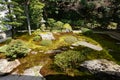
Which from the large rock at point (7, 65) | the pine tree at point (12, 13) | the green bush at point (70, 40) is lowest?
the large rock at point (7, 65)

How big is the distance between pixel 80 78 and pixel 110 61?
127 inches

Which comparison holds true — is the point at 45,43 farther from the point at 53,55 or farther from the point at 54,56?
the point at 54,56

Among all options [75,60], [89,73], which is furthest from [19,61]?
[89,73]

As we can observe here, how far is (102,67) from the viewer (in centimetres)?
1394

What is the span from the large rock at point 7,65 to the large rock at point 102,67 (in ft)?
15.6

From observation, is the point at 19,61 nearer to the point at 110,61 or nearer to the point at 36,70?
the point at 36,70

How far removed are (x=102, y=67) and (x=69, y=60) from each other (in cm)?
212

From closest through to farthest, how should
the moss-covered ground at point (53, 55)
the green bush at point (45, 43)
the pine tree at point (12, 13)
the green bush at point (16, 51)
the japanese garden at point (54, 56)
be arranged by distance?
the moss-covered ground at point (53, 55), the japanese garden at point (54, 56), the green bush at point (16, 51), the green bush at point (45, 43), the pine tree at point (12, 13)

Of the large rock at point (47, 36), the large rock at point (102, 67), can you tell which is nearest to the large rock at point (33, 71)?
the large rock at point (102, 67)

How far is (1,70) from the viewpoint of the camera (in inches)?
595

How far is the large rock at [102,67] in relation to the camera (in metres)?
13.5

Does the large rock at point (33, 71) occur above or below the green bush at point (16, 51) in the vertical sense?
below

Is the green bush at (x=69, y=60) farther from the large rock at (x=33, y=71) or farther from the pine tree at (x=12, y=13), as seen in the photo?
the pine tree at (x=12, y=13)

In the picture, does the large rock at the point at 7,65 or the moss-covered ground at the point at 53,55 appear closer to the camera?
the moss-covered ground at the point at 53,55
